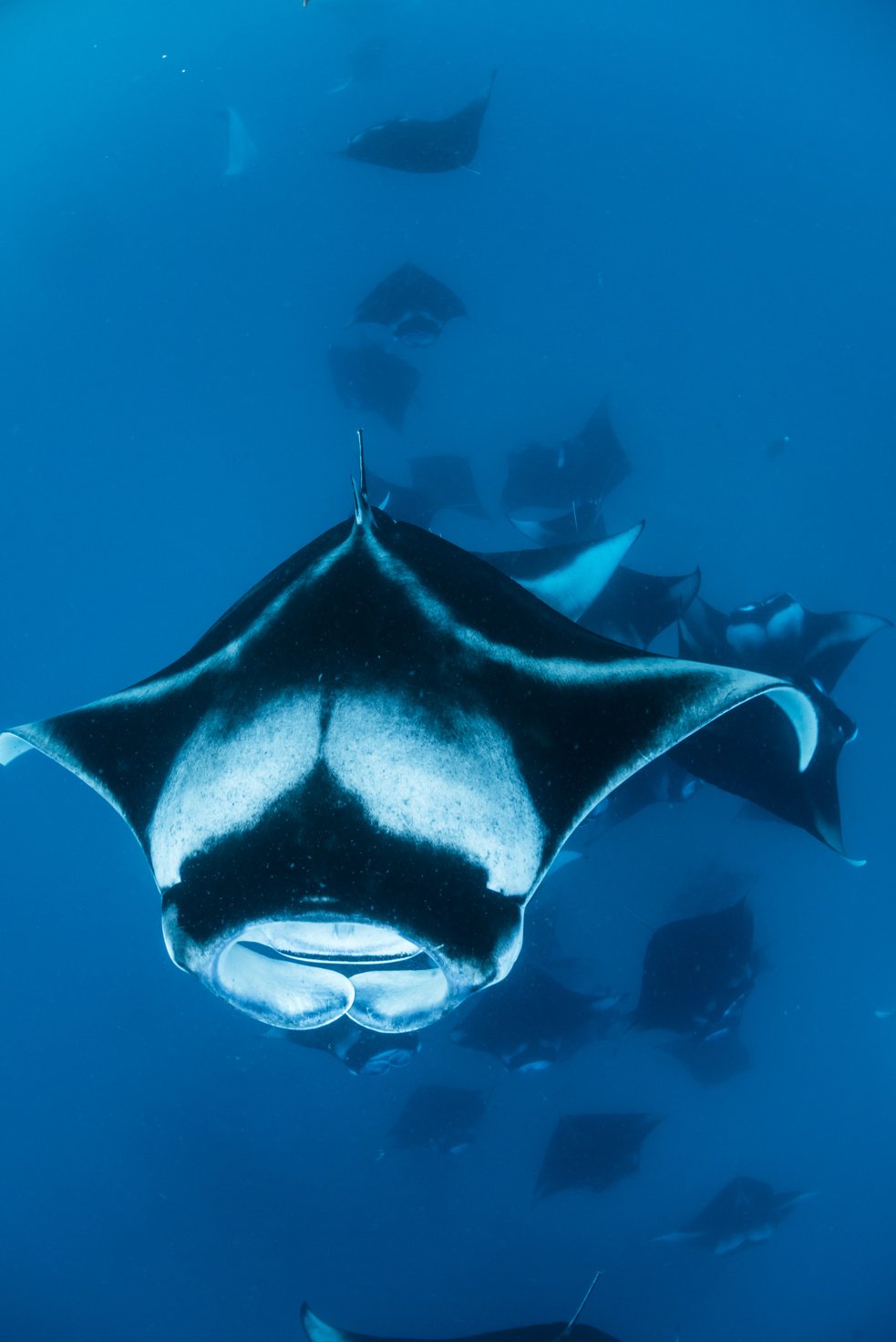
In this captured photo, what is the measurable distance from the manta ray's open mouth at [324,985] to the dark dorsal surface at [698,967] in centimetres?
382

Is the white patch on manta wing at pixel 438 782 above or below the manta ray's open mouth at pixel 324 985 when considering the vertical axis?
above

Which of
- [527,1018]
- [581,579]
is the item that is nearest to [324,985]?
[581,579]

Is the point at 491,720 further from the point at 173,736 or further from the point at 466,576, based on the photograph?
the point at 173,736

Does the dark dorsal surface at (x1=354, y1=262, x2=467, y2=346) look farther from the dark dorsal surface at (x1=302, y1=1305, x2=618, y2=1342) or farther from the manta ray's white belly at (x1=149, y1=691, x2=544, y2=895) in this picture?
the dark dorsal surface at (x1=302, y1=1305, x2=618, y2=1342)

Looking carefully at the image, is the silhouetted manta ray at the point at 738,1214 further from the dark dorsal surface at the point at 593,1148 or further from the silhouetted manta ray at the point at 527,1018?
the silhouetted manta ray at the point at 527,1018

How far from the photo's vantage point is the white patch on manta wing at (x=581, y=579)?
3.11 m

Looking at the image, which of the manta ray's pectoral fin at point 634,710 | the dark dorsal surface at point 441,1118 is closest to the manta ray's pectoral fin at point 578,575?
the manta ray's pectoral fin at point 634,710

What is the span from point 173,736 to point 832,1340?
12.9m

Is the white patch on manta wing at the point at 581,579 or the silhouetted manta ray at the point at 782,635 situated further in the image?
the silhouetted manta ray at the point at 782,635

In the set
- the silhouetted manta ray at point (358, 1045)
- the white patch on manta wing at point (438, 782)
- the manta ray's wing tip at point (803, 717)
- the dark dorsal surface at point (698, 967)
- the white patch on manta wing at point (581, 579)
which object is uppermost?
the white patch on manta wing at point (438, 782)

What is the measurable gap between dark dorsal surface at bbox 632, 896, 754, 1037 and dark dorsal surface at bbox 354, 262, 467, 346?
5298 mm

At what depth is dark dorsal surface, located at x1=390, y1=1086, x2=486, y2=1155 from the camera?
6637mm

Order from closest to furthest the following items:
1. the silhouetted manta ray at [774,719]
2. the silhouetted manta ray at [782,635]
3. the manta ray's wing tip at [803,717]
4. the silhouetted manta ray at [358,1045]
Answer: the manta ray's wing tip at [803,717]
the silhouetted manta ray at [774,719]
the silhouetted manta ray at [782,635]
the silhouetted manta ray at [358,1045]

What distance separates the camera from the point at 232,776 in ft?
4.76
